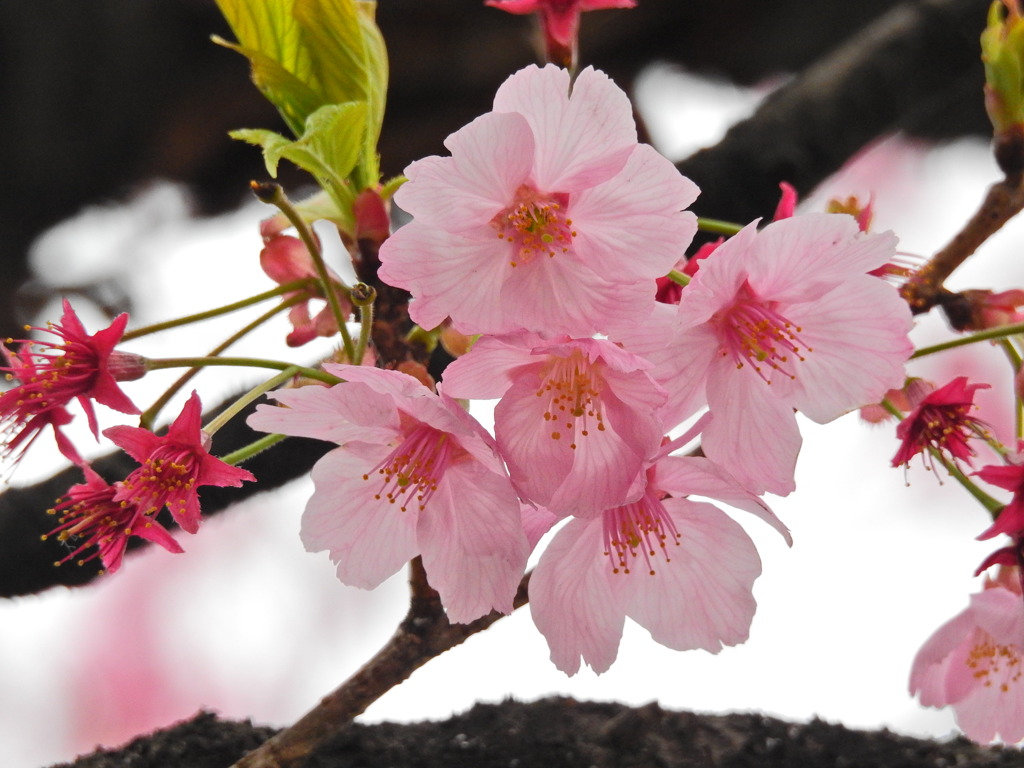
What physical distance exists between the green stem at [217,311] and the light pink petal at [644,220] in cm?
19

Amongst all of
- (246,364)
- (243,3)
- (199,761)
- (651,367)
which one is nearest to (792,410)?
(651,367)

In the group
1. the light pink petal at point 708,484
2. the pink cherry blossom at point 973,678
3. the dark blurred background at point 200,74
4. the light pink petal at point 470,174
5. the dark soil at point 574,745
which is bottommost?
the dark soil at point 574,745

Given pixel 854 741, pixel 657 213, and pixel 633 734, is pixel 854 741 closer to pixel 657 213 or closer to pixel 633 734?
pixel 633 734

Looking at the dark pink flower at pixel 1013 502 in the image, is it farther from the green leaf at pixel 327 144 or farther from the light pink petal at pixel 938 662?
the green leaf at pixel 327 144

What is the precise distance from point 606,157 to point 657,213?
29 mm

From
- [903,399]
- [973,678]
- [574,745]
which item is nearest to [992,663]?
[973,678]

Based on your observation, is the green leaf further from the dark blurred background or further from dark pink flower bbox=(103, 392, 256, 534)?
the dark blurred background

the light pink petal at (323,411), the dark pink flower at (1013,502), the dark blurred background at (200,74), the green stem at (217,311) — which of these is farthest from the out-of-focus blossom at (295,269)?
the dark blurred background at (200,74)

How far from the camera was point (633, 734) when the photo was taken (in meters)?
0.68

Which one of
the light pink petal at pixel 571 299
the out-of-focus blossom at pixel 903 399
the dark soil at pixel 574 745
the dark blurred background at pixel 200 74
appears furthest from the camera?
the dark blurred background at pixel 200 74

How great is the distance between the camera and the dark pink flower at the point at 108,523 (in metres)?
0.37

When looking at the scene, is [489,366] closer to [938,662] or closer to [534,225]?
[534,225]

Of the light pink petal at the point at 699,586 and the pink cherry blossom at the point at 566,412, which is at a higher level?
the pink cherry blossom at the point at 566,412

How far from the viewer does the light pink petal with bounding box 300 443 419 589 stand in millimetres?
412
